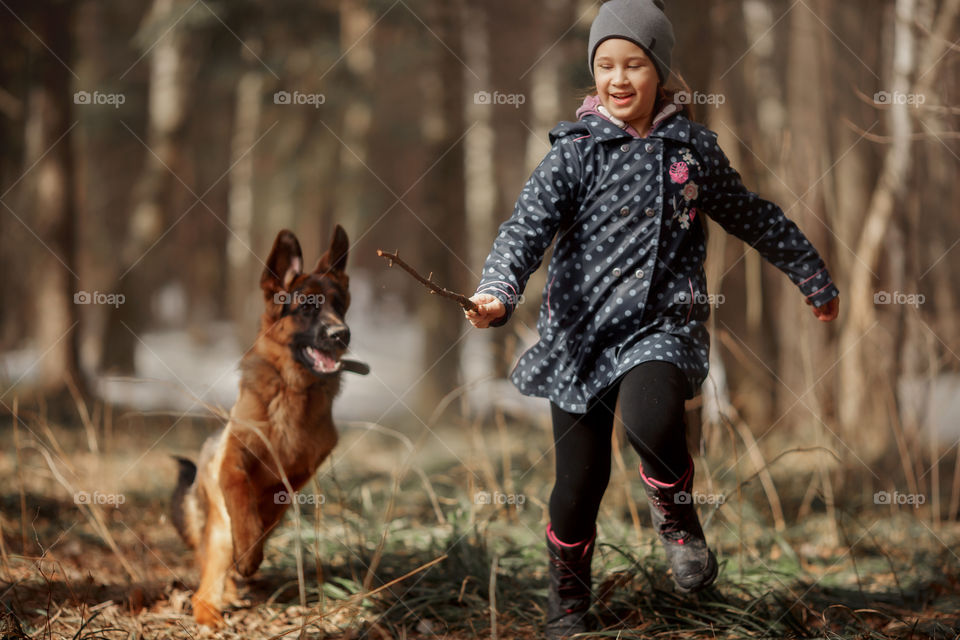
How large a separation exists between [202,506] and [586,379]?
1.57m

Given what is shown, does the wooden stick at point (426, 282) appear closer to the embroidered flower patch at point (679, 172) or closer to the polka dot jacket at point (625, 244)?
the polka dot jacket at point (625, 244)

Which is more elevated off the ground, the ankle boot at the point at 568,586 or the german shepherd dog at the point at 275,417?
the german shepherd dog at the point at 275,417

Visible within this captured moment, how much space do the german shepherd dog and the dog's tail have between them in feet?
0.49

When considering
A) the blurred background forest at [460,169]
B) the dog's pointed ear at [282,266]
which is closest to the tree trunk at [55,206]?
the blurred background forest at [460,169]

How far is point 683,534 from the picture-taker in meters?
2.76

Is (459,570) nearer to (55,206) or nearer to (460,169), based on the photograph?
(460,169)

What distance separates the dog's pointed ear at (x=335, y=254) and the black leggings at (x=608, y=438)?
3.27 feet

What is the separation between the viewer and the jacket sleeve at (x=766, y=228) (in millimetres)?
2973

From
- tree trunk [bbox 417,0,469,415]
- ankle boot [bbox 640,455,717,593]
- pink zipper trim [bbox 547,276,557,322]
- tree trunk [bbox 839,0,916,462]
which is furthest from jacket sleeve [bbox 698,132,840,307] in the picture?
tree trunk [bbox 417,0,469,415]

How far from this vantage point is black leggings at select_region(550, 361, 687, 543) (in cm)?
266

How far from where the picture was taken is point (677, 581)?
2.75 metres

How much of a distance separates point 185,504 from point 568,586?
1595 millimetres

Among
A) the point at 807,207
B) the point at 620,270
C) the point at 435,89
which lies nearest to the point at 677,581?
the point at 620,270

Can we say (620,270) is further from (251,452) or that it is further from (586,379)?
(251,452)
